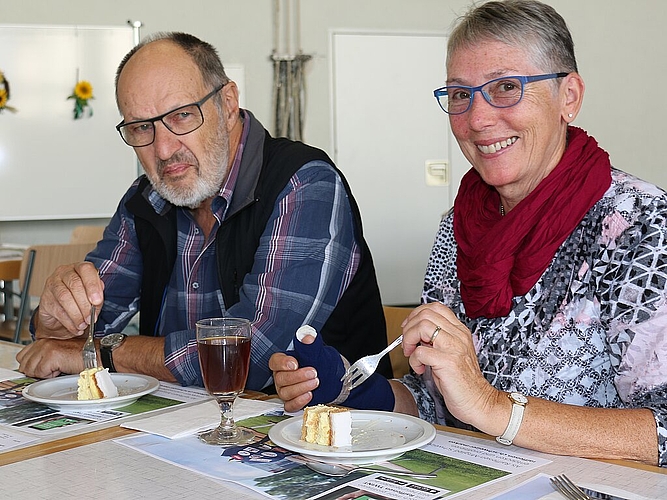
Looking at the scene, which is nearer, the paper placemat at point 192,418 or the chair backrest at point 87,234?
the paper placemat at point 192,418

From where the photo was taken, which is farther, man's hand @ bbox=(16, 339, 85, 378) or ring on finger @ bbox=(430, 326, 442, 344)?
man's hand @ bbox=(16, 339, 85, 378)

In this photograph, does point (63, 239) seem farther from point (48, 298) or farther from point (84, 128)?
point (48, 298)

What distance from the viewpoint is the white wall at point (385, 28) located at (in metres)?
6.13

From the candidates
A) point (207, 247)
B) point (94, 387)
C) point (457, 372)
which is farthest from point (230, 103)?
point (457, 372)

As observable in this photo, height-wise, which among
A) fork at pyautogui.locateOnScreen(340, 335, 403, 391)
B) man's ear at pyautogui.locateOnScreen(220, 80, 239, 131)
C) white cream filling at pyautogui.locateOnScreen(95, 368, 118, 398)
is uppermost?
man's ear at pyautogui.locateOnScreen(220, 80, 239, 131)

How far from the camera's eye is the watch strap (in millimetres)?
1240

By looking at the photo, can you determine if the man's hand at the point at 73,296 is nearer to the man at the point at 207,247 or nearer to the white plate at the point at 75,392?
the man at the point at 207,247

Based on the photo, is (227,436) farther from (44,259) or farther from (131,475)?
(44,259)

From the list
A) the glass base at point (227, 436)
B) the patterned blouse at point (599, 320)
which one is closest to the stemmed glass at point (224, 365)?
the glass base at point (227, 436)

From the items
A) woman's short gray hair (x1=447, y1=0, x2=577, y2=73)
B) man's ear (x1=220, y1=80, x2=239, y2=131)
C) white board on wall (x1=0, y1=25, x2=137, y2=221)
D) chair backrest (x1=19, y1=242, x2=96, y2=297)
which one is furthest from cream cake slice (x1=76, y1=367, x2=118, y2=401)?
white board on wall (x1=0, y1=25, x2=137, y2=221)

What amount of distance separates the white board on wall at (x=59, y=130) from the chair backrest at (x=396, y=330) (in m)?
4.18

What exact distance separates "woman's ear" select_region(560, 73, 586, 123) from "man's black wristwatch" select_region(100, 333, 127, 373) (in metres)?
1.01

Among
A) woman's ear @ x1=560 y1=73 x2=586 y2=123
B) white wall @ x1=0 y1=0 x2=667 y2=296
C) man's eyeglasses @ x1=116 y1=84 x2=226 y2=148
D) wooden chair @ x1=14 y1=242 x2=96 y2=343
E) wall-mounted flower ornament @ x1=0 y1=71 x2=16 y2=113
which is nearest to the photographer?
woman's ear @ x1=560 y1=73 x2=586 y2=123

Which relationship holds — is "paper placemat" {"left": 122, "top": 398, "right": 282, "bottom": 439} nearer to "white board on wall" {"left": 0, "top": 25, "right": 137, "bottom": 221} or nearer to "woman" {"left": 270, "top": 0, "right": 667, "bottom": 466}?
"woman" {"left": 270, "top": 0, "right": 667, "bottom": 466}
